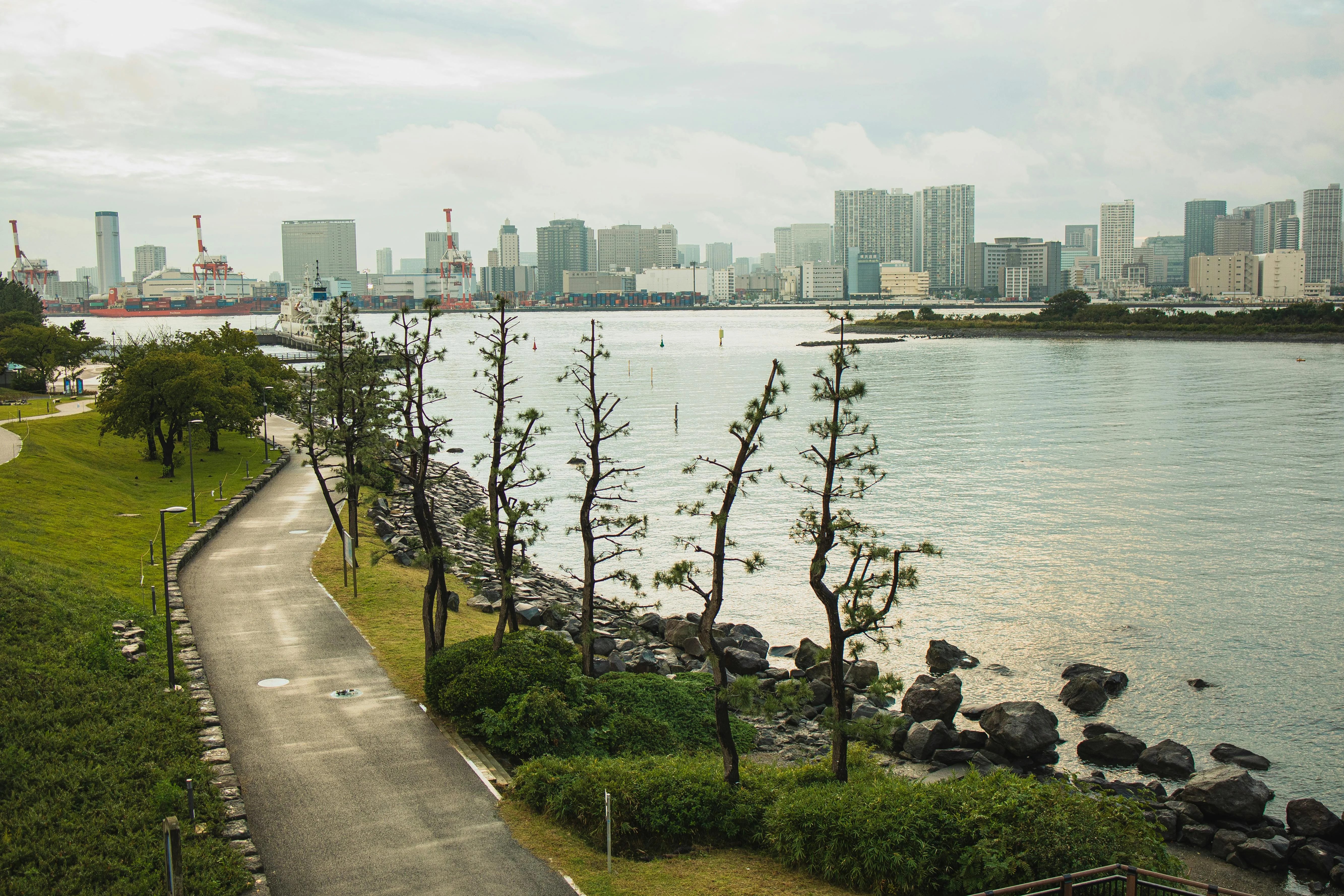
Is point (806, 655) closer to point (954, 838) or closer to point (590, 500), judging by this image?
point (590, 500)

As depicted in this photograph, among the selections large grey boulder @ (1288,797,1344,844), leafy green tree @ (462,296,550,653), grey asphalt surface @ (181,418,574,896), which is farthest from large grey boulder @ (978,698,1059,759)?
grey asphalt surface @ (181,418,574,896)

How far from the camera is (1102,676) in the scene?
867 inches

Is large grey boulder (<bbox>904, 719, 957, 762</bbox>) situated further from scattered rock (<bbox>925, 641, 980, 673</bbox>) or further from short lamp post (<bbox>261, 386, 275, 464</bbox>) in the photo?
short lamp post (<bbox>261, 386, 275, 464</bbox>)

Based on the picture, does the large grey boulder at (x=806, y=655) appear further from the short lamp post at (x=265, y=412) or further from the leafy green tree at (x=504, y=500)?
the short lamp post at (x=265, y=412)

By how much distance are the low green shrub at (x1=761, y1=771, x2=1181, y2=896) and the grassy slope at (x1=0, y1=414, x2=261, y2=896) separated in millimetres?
6325

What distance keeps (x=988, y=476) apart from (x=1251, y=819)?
2967 centimetres

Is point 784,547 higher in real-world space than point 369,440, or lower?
lower

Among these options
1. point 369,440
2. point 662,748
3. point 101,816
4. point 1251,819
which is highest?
point 369,440

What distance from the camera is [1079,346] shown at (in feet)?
411

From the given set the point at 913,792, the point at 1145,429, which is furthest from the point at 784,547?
the point at 1145,429

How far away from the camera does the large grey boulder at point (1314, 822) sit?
50.0 ft

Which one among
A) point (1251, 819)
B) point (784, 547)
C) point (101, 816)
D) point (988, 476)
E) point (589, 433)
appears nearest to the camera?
point (101, 816)

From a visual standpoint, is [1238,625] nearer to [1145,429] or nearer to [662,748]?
[662,748]

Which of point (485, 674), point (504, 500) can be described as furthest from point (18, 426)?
point (485, 674)
